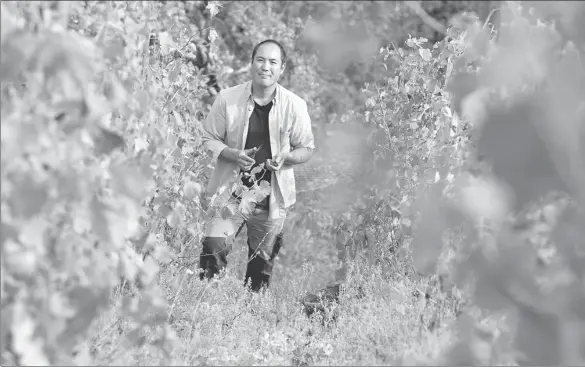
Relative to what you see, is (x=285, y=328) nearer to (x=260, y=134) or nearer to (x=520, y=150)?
(x=260, y=134)

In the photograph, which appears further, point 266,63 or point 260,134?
point 260,134

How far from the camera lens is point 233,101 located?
4.77 meters

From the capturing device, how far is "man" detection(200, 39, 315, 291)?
4.70 metres

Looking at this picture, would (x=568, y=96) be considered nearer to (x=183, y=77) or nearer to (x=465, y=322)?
(x=465, y=322)

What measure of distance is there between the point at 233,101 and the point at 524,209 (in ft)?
8.92

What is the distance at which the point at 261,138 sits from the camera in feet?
15.8

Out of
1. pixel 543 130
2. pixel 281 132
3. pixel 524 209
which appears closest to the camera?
pixel 543 130

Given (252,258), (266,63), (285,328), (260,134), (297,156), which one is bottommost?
(285,328)

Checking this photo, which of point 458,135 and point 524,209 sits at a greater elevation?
point 458,135

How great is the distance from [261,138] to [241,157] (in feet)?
1.23

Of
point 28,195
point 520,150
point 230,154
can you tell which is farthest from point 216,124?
point 520,150

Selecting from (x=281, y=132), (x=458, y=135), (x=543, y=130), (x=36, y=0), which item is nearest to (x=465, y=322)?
(x=543, y=130)

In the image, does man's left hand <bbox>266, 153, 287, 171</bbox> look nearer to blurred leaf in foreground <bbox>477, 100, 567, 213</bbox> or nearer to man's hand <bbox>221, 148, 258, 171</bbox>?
man's hand <bbox>221, 148, 258, 171</bbox>

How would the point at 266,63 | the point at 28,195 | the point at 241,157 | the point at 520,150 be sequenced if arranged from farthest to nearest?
the point at 266,63, the point at 241,157, the point at 28,195, the point at 520,150
